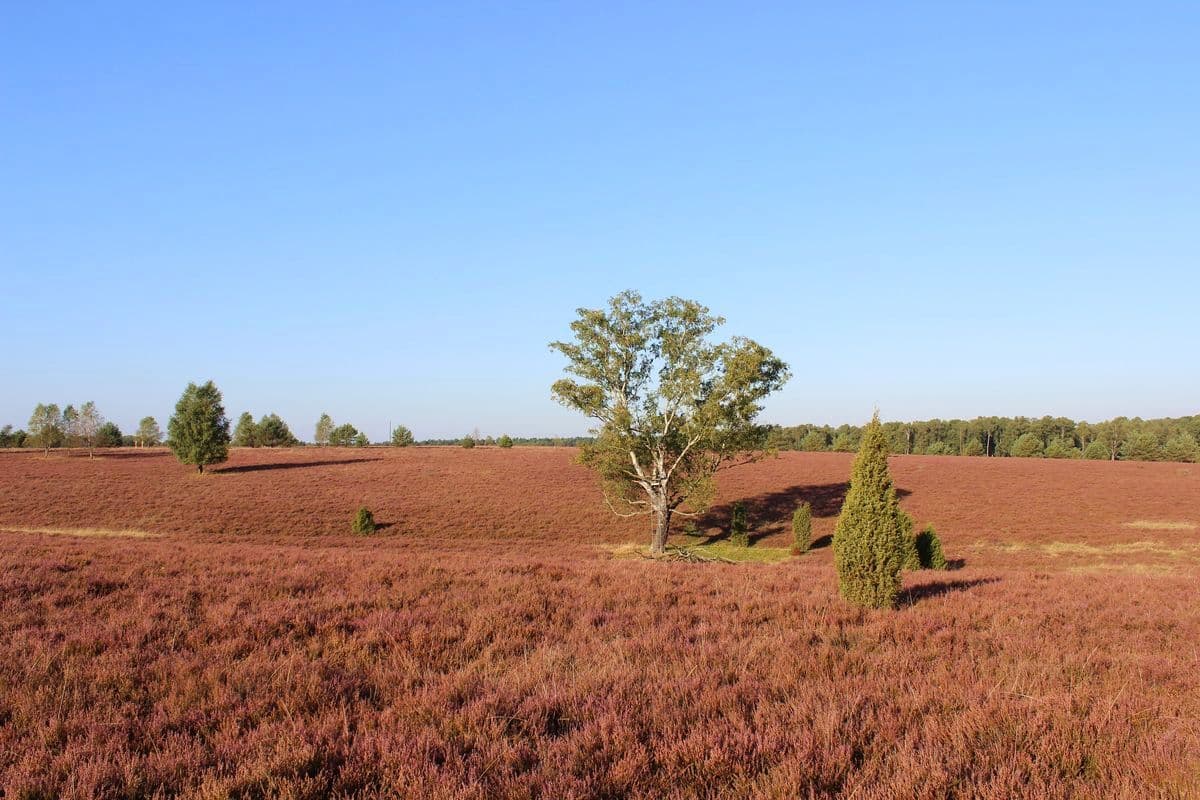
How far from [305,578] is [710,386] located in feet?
70.0

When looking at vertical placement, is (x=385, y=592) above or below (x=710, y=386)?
below

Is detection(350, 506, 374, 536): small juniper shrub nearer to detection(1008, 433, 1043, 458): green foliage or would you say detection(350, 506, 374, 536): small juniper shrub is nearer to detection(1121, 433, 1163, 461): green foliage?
detection(1008, 433, 1043, 458): green foliage

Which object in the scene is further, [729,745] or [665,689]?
[665,689]

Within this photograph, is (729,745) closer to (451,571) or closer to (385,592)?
(385,592)

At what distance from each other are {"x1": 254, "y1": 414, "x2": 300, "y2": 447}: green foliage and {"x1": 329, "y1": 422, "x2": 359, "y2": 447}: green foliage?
10640mm

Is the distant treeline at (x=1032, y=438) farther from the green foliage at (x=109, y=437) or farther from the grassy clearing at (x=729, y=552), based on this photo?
the green foliage at (x=109, y=437)

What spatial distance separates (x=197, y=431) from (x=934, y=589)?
6689 centimetres

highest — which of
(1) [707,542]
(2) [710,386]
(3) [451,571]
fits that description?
(2) [710,386]

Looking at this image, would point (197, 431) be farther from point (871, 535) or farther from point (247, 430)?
point (871, 535)

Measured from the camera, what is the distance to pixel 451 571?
12.5 meters

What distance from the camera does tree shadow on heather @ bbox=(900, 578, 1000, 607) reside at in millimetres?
10691

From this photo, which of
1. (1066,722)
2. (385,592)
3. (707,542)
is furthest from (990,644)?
(707,542)

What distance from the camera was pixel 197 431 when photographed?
5981cm

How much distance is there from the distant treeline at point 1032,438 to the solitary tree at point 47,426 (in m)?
103
